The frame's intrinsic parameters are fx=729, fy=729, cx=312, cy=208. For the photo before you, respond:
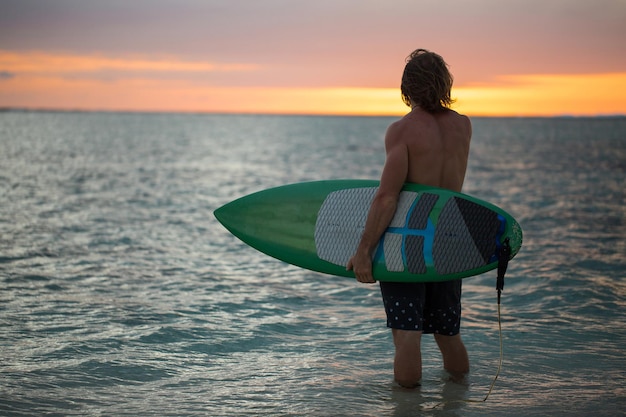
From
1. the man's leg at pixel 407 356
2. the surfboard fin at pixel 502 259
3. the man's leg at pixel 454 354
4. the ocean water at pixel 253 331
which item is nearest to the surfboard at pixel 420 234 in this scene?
the surfboard fin at pixel 502 259

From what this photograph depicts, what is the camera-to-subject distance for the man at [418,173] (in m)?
3.94

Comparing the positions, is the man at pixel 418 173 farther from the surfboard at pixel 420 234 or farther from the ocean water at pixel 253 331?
the ocean water at pixel 253 331

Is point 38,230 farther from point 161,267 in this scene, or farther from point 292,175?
point 292,175

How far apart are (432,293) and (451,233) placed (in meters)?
0.36

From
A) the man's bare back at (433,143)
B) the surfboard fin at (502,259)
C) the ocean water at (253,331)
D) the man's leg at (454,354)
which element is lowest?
the ocean water at (253,331)

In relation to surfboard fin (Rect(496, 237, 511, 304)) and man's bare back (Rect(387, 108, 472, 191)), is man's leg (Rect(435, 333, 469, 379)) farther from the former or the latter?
man's bare back (Rect(387, 108, 472, 191))

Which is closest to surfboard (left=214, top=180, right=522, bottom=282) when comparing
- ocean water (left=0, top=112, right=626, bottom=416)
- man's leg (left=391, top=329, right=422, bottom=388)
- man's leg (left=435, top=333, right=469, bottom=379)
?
man's leg (left=391, top=329, right=422, bottom=388)

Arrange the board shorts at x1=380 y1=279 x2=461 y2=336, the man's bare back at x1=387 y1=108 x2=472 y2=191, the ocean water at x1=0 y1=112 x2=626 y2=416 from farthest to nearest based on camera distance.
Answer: the ocean water at x1=0 y1=112 x2=626 y2=416 < the board shorts at x1=380 y1=279 x2=461 y2=336 < the man's bare back at x1=387 y1=108 x2=472 y2=191

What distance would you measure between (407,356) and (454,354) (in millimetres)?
512

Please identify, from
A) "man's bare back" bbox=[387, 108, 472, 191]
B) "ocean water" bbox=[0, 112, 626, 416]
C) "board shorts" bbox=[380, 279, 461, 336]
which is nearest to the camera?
Result: "man's bare back" bbox=[387, 108, 472, 191]

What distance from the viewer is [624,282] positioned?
7871mm

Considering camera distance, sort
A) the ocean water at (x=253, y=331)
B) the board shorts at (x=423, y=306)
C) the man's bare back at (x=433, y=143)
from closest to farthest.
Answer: the man's bare back at (x=433, y=143)
the board shorts at (x=423, y=306)
the ocean water at (x=253, y=331)

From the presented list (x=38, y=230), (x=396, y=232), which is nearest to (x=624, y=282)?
(x=396, y=232)

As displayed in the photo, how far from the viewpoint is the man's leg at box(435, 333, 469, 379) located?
436 cm
